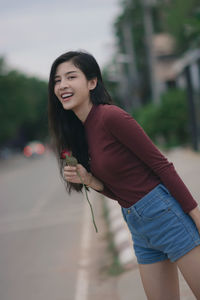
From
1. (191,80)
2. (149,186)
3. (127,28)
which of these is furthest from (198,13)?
(127,28)

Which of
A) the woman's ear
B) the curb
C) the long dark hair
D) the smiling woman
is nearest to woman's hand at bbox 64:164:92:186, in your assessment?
the long dark hair

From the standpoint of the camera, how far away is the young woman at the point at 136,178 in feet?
7.86

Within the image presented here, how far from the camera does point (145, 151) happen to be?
7.85 ft

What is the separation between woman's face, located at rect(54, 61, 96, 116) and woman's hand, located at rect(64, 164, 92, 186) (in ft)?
1.06

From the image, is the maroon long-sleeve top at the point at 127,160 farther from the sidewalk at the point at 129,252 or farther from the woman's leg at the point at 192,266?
the sidewalk at the point at 129,252

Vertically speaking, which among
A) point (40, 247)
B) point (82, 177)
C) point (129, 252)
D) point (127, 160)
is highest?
point (127, 160)

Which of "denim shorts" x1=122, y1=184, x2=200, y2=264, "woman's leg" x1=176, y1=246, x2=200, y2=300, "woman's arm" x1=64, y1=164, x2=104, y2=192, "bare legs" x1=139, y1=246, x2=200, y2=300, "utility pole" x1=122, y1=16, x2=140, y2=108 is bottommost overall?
"utility pole" x1=122, y1=16, x2=140, y2=108

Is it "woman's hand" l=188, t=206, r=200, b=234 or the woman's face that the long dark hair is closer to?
the woman's face

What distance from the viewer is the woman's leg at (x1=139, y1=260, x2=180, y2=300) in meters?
2.62

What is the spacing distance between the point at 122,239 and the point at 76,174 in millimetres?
4839

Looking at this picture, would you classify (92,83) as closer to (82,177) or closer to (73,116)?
(73,116)

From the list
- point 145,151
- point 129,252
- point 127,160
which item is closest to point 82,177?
point 127,160

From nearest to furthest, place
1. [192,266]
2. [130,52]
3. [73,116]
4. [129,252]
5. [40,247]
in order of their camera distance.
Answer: [192,266] → [73,116] → [129,252] → [40,247] → [130,52]

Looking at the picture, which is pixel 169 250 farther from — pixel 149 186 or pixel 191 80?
pixel 191 80
